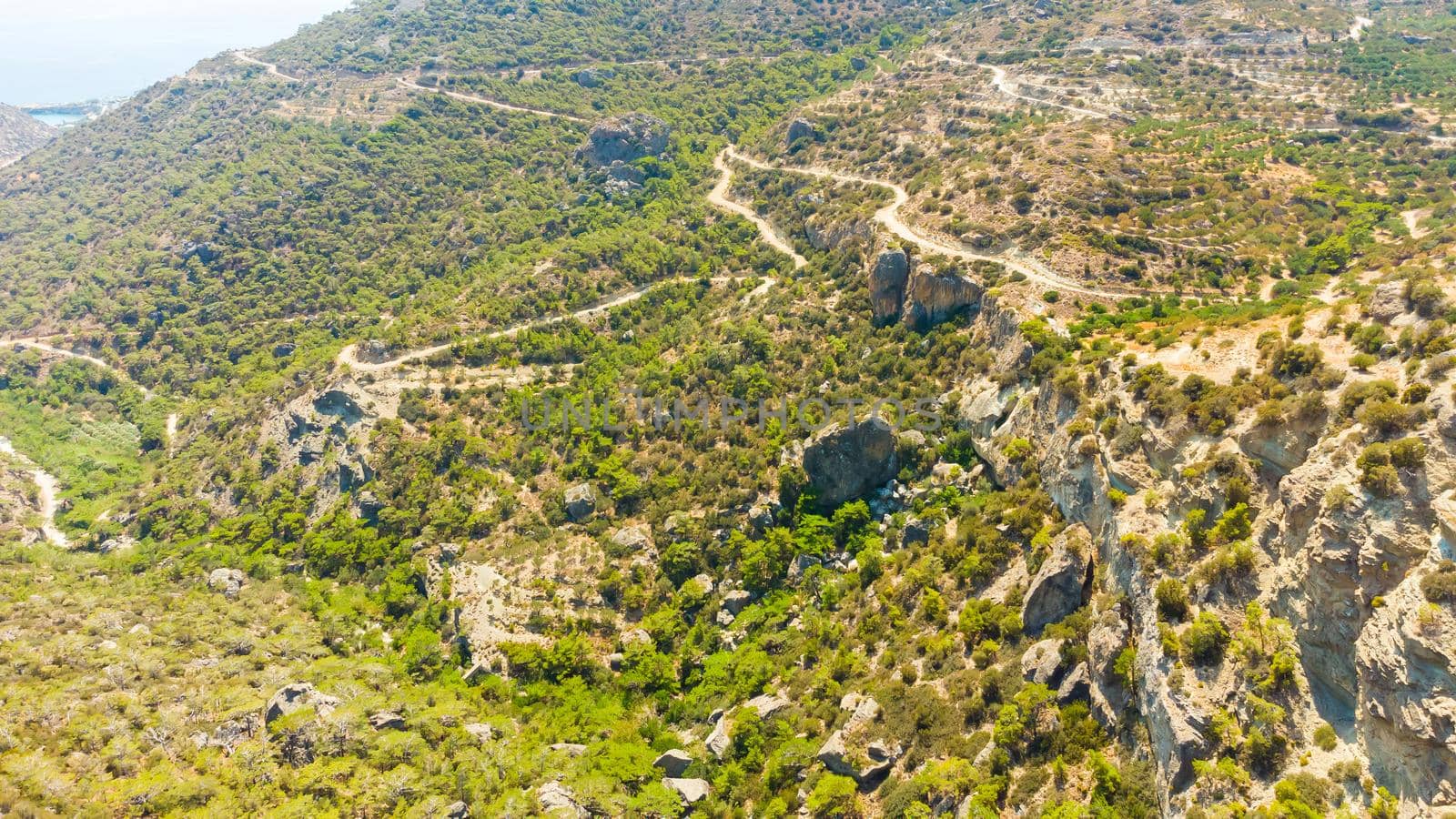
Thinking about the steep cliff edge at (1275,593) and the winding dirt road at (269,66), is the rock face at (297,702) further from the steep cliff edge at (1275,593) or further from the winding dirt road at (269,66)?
the winding dirt road at (269,66)

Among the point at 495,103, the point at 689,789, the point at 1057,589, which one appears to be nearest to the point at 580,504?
the point at 689,789

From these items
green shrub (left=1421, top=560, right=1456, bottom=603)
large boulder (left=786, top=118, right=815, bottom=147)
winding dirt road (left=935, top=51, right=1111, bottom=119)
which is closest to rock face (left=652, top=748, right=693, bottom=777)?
green shrub (left=1421, top=560, right=1456, bottom=603)

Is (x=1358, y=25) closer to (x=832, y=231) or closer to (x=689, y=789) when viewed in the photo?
(x=832, y=231)

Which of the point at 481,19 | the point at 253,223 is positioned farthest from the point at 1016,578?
the point at 481,19

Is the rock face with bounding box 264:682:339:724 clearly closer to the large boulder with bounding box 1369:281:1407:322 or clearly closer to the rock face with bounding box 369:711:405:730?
the rock face with bounding box 369:711:405:730

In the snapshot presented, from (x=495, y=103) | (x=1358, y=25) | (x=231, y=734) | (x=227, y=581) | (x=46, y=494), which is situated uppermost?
(x=495, y=103)
